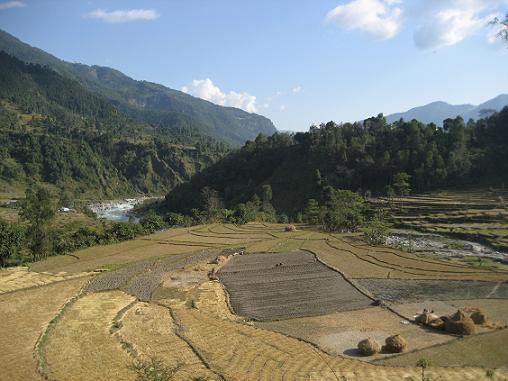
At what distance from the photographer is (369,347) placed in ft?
73.5

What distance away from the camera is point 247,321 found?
28.4 m

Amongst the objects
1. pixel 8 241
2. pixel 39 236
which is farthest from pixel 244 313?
pixel 39 236

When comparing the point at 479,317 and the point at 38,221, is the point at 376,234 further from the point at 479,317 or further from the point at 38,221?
the point at 38,221

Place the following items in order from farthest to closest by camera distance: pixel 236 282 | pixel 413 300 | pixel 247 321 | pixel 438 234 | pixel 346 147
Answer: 1. pixel 346 147
2. pixel 438 234
3. pixel 236 282
4. pixel 413 300
5. pixel 247 321

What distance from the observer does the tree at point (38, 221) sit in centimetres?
4859

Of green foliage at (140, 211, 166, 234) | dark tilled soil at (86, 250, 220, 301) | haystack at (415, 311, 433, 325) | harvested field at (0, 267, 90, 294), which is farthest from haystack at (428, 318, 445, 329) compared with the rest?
green foliage at (140, 211, 166, 234)

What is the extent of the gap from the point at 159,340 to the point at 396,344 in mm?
12820

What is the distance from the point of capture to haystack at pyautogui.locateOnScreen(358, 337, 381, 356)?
2241 cm

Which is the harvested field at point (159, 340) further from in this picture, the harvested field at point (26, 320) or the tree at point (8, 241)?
the tree at point (8, 241)

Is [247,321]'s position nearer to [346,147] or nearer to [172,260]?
[172,260]

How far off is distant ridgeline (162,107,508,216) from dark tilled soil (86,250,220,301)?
46011 millimetres

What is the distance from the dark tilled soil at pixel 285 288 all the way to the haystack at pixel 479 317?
689cm

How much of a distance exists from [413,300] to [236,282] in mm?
14322

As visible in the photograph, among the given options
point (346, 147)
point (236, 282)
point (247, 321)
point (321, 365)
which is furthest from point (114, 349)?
point (346, 147)
